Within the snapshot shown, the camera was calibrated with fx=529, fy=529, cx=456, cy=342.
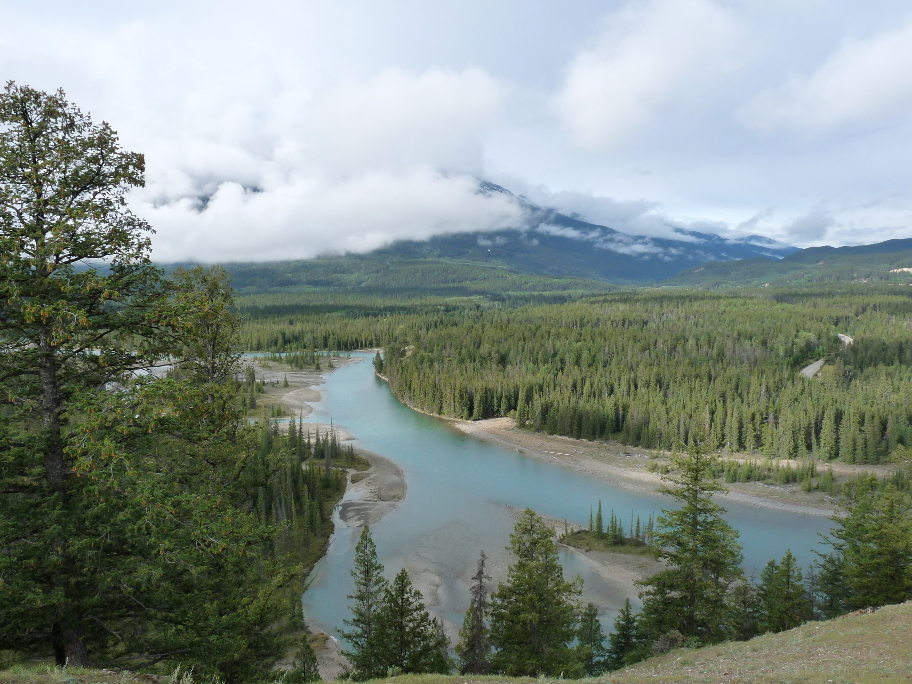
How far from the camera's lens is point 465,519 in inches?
2280

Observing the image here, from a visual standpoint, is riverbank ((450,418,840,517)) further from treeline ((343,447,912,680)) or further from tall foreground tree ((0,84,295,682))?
tall foreground tree ((0,84,295,682))

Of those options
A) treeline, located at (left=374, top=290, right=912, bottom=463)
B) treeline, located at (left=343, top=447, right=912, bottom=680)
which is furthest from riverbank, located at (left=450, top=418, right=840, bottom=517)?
treeline, located at (left=343, top=447, right=912, bottom=680)

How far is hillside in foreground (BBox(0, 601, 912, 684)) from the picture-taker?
970cm

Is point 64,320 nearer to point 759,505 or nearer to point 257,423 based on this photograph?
point 257,423

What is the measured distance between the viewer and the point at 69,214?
9750 mm

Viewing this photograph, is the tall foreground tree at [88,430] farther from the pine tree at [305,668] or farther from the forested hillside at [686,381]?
the forested hillside at [686,381]

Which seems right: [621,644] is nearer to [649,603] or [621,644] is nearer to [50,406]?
[649,603]

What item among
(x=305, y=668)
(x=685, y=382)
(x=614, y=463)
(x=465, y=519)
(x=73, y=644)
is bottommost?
(x=614, y=463)

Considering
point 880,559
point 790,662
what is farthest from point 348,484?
point 790,662

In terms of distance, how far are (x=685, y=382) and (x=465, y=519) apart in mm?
65859

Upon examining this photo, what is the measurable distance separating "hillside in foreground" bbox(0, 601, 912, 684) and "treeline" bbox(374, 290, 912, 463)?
169 ft

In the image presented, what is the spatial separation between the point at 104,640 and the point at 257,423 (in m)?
7.73

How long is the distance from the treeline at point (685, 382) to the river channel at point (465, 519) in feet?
46.2

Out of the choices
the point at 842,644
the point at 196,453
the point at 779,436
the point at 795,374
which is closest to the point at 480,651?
the point at 842,644
